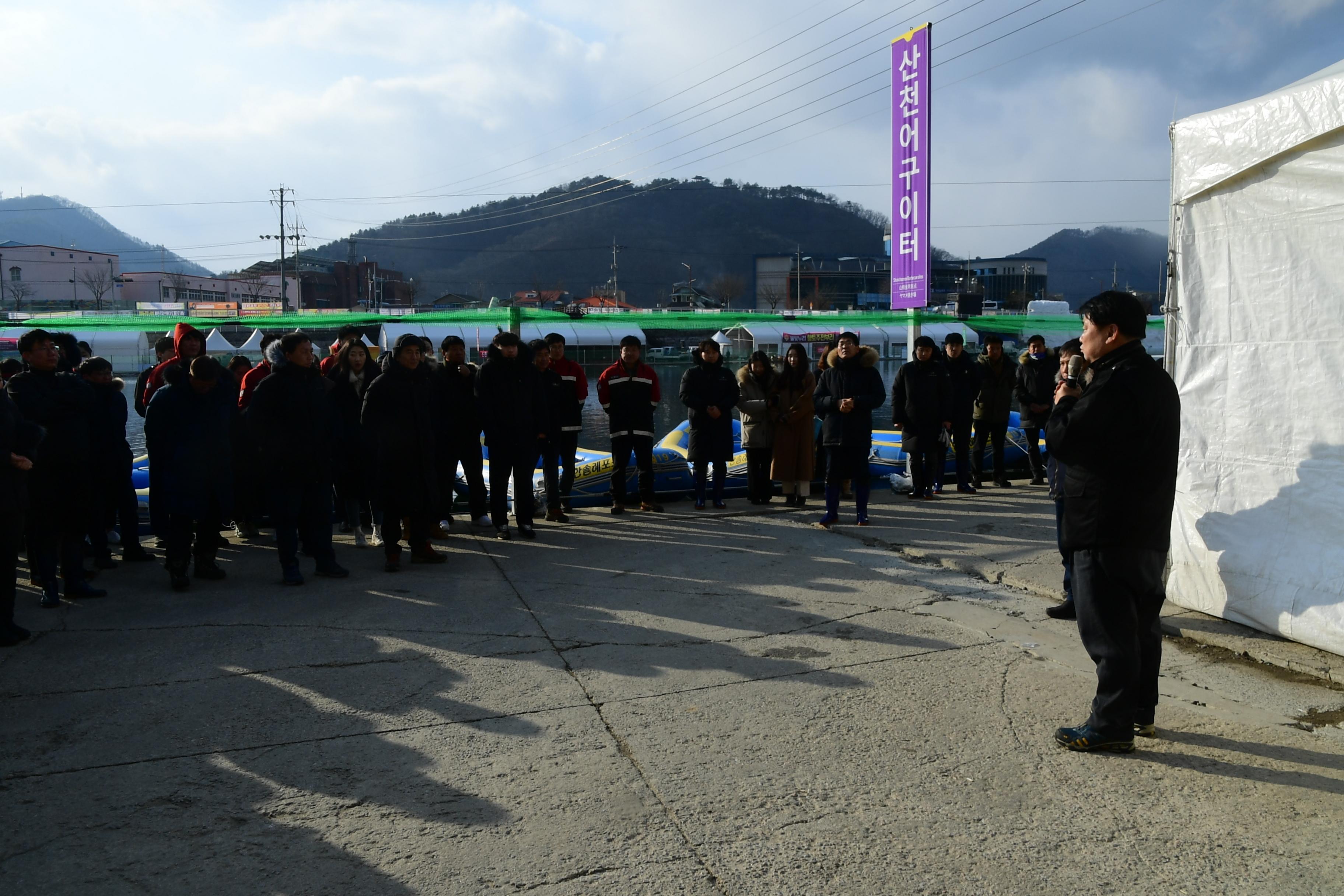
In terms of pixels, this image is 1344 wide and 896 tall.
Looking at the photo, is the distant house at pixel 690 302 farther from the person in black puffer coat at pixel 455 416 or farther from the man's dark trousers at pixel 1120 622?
the man's dark trousers at pixel 1120 622

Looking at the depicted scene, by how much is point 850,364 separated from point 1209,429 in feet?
12.7

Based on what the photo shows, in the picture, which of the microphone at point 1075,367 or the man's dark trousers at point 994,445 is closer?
the microphone at point 1075,367

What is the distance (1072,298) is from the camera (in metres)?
136

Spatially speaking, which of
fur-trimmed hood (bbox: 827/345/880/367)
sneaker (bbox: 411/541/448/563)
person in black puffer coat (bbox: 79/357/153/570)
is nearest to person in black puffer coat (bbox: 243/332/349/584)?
sneaker (bbox: 411/541/448/563)

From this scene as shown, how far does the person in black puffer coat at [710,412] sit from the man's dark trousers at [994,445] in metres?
3.47

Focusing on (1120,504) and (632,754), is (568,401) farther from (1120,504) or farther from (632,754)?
(1120,504)

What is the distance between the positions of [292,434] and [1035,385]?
8.19 metres

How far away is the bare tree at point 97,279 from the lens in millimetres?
100375

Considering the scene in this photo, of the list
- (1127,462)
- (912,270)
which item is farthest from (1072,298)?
(1127,462)

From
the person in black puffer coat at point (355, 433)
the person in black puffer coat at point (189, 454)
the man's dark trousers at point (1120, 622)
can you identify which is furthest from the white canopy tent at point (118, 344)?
the man's dark trousers at point (1120, 622)

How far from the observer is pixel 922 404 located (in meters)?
10.4

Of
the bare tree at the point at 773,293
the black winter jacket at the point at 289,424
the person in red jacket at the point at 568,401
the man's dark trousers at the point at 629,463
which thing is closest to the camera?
the black winter jacket at the point at 289,424

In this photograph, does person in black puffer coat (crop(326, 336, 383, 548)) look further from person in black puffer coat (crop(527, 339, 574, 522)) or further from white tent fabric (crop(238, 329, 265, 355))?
white tent fabric (crop(238, 329, 265, 355))

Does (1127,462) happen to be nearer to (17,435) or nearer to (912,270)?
(17,435)
